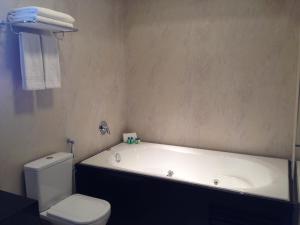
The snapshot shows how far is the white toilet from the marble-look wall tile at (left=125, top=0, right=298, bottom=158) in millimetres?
1358

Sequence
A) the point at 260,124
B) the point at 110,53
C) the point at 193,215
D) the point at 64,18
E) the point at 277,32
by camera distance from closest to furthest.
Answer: the point at 64,18
the point at 193,215
the point at 277,32
the point at 260,124
the point at 110,53

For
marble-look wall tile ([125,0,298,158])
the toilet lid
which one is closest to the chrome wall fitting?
marble-look wall tile ([125,0,298,158])

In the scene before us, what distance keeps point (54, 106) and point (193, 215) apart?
1.45 metres

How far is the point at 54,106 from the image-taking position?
2.38m

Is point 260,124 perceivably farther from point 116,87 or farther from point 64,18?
point 64,18

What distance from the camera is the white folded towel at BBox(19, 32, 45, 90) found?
1.92m

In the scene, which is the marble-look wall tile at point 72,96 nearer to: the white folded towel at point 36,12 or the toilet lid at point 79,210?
the white folded towel at point 36,12

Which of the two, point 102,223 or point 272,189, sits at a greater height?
point 272,189

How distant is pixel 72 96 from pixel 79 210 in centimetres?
102

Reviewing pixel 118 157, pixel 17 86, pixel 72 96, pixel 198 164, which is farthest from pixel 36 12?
pixel 198 164

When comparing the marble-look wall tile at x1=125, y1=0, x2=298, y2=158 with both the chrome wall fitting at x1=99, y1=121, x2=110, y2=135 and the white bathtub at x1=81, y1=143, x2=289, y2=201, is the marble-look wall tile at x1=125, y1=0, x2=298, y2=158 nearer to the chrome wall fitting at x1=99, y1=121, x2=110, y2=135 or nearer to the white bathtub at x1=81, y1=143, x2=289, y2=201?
the white bathtub at x1=81, y1=143, x2=289, y2=201

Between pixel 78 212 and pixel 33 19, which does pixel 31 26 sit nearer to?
pixel 33 19

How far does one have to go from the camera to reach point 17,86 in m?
2.01

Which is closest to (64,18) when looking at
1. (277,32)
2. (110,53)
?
(110,53)
